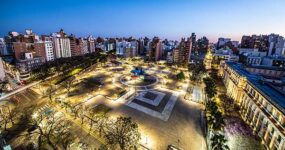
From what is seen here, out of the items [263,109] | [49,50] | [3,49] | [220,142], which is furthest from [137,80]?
[3,49]

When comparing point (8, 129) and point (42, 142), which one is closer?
point (42, 142)

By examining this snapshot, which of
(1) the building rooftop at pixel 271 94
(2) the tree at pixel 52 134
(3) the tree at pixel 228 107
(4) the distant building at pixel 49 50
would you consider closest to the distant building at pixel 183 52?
(3) the tree at pixel 228 107

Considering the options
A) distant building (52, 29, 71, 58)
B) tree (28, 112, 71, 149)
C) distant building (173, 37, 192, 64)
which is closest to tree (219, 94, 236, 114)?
tree (28, 112, 71, 149)

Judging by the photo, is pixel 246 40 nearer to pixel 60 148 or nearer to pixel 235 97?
pixel 235 97

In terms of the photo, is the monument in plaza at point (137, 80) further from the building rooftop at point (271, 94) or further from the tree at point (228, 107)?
the building rooftop at point (271, 94)

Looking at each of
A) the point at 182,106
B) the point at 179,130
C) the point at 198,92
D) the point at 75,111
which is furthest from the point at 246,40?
the point at 75,111

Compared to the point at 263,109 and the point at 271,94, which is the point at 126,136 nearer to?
the point at 263,109

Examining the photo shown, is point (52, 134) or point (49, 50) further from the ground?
point (49, 50)

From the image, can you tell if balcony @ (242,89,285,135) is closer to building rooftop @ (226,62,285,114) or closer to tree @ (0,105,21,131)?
building rooftop @ (226,62,285,114)

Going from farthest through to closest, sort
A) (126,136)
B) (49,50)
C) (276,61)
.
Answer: (49,50) < (276,61) < (126,136)
